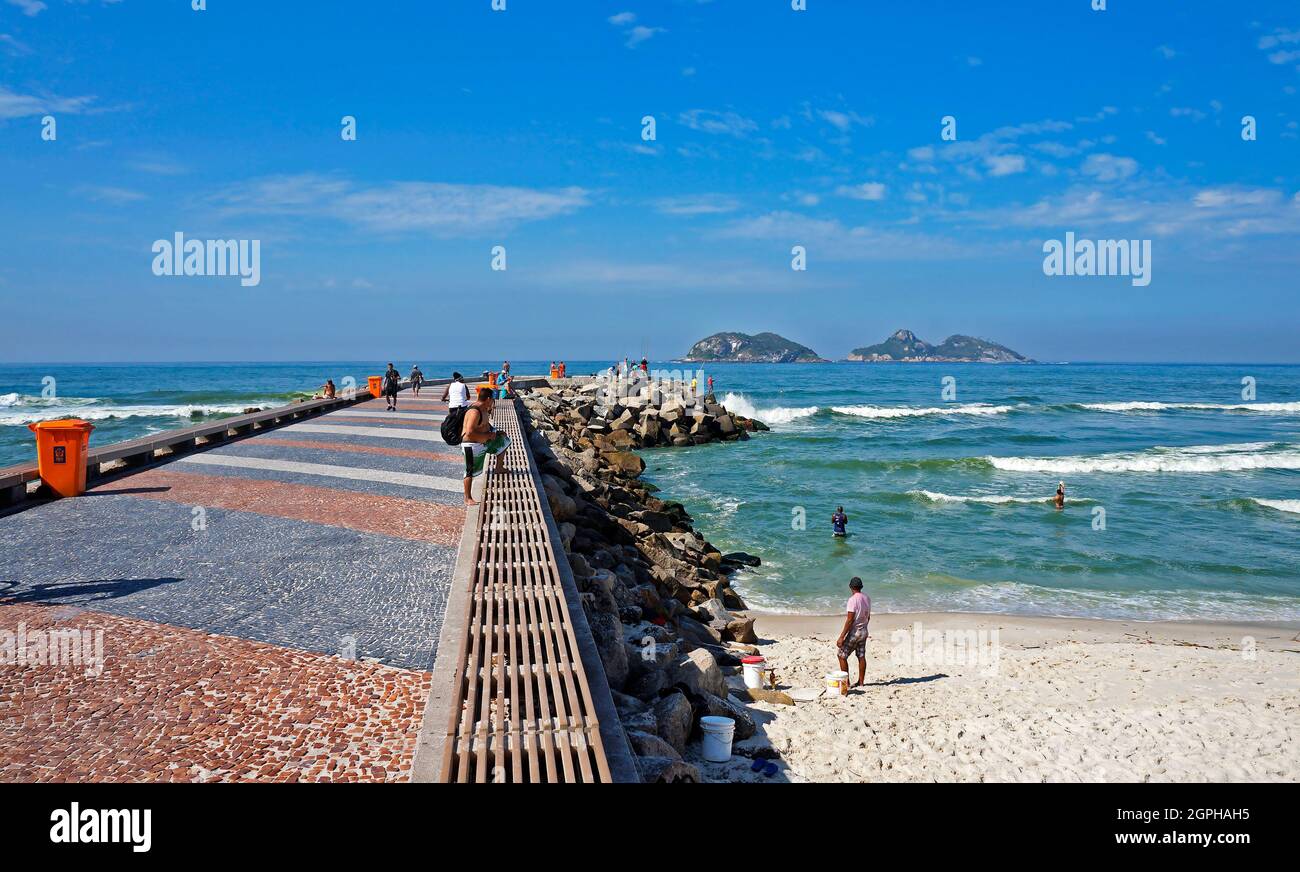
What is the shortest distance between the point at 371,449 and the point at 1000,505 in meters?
17.8

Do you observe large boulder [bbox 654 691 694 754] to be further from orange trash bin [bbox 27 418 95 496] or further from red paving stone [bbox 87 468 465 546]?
orange trash bin [bbox 27 418 95 496]

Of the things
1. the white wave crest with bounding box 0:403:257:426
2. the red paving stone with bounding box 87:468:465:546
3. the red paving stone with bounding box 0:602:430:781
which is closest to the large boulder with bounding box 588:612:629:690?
the red paving stone with bounding box 0:602:430:781

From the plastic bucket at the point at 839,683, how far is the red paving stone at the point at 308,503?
15.6 feet

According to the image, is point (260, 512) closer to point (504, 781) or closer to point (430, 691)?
point (430, 691)

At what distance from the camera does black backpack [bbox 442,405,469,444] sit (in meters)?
10.0

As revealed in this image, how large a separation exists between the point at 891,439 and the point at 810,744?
117ft

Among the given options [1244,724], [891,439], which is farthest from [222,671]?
[891,439]

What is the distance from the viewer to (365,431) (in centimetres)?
1859

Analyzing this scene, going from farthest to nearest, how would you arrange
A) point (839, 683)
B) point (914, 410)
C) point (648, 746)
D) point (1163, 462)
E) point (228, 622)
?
point (914, 410) → point (1163, 462) → point (839, 683) → point (228, 622) → point (648, 746)

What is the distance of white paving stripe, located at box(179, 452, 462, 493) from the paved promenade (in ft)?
0.91

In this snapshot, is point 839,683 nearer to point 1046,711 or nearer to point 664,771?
point 1046,711

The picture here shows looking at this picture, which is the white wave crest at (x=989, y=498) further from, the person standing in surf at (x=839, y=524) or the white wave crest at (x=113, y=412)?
the white wave crest at (x=113, y=412)

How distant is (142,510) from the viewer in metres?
Answer: 9.78

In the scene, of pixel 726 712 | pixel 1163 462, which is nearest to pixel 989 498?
pixel 1163 462
